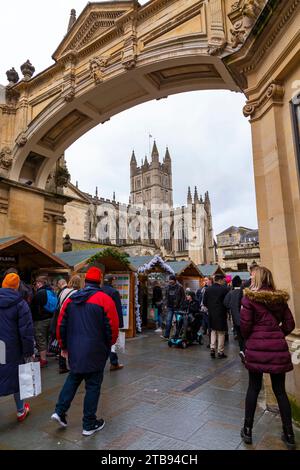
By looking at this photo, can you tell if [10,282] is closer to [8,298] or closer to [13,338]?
[8,298]

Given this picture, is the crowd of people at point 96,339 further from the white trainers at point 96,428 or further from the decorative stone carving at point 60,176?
the decorative stone carving at point 60,176

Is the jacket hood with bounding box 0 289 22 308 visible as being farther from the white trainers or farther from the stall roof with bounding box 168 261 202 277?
the stall roof with bounding box 168 261 202 277

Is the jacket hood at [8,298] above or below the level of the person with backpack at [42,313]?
above

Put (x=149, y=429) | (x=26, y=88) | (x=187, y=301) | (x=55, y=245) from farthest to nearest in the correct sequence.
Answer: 1. (x=55, y=245)
2. (x=26, y=88)
3. (x=187, y=301)
4. (x=149, y=429)

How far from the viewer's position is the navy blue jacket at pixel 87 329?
Result: 3334mm

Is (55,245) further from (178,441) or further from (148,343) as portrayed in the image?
(178,441)

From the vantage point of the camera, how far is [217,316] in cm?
694

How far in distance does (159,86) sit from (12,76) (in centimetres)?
795

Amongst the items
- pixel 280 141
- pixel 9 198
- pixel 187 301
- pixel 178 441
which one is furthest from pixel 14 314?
pixel 9 198

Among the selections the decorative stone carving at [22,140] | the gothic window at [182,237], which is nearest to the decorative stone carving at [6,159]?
the decorative stone carving at [22,140]

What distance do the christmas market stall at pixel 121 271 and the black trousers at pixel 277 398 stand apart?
22.1 feet

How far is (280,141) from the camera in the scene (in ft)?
15.0

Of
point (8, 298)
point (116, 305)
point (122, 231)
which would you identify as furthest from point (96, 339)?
point (122, 231)

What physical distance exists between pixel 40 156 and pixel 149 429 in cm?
1269
